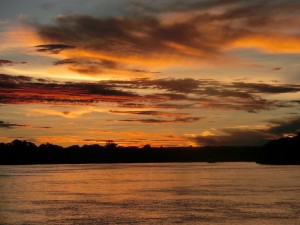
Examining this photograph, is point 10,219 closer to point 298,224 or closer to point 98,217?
point 98,217

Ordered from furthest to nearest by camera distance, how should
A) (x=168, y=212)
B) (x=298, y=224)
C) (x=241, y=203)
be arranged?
(x=241, y=203)
(x=168, y=212)
(x=298, y=224)

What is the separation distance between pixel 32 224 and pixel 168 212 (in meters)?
17.6

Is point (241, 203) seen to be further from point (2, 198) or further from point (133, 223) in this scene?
point (2, 198)

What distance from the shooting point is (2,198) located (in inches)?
3410

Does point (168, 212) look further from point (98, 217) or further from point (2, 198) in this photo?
point (2, 198)

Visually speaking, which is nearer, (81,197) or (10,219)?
(10,219)

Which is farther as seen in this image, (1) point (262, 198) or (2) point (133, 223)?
(1) point (262, 198)

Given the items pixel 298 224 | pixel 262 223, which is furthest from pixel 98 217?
pixel 298 224

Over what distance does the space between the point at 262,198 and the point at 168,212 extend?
23468mm

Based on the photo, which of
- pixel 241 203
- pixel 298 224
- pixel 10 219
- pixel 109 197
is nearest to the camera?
pixel 298 224

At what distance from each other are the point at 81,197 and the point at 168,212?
27673 mm

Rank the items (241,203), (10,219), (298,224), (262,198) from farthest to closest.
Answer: (262,198) < (241,203) < (10,219) < (298,224)

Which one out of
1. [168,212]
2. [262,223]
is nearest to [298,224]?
[262,223]

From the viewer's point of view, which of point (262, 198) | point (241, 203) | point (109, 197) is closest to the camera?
point (241, 203)
